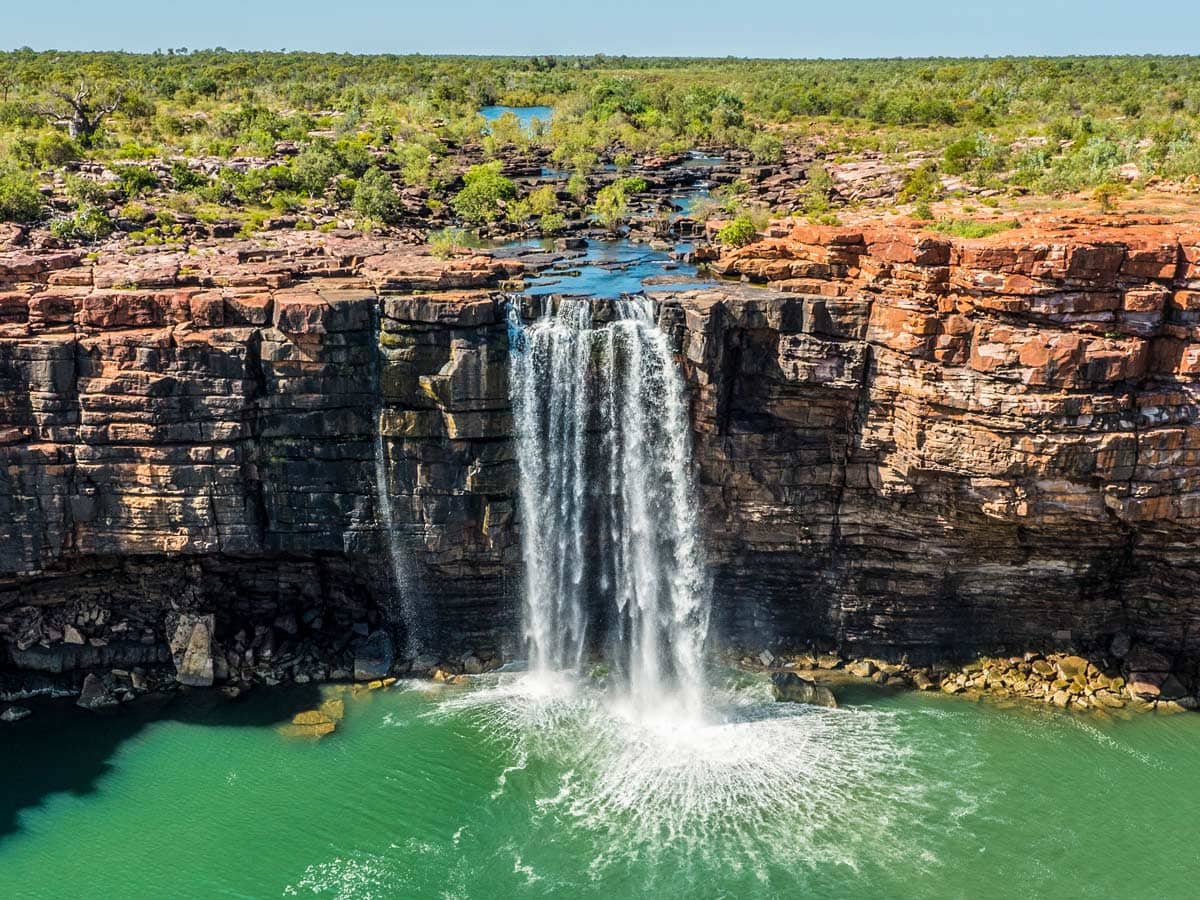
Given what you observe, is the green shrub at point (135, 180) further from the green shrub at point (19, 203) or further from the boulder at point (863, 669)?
the boulder at point (863, 669)

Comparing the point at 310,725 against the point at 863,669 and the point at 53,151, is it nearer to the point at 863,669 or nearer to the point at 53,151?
the point at 863,669

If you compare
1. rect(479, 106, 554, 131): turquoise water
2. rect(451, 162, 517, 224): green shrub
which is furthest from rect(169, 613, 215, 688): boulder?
rect(479, 106, 554, 131): turquoise water

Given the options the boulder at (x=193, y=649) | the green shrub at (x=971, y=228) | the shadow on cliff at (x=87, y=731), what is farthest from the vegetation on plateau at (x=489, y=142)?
the shadow on cliff at (x=87, y=731)

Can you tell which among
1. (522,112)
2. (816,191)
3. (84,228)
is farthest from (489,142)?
(522,112)

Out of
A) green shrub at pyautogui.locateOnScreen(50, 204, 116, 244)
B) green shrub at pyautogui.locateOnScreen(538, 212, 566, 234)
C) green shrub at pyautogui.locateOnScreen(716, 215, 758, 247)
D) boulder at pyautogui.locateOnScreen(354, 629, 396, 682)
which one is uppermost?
green shrub at pyautogui.locateOnScreen(538, 212, 566, 234)

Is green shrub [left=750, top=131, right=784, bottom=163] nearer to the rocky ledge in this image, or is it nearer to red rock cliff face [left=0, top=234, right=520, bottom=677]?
the rocky ledge
